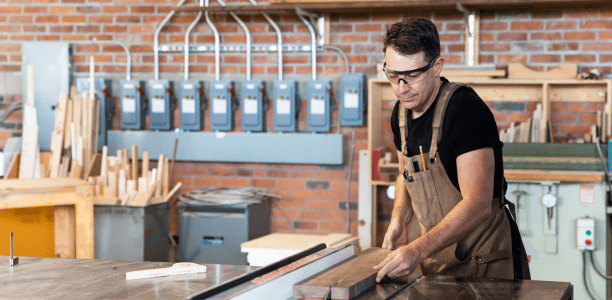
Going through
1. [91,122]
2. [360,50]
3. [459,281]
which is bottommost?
[459,281]

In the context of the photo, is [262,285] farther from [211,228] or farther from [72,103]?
[72,103]

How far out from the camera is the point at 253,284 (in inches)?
52.1

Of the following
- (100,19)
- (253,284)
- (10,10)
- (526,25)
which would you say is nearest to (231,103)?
(100,19)

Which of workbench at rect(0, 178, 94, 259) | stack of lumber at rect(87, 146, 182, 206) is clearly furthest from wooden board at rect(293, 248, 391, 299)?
stack of lumber at rect(87, 146, 182, 206)

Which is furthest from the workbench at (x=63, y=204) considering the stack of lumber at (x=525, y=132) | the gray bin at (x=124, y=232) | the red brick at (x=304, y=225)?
the stack of lumber at (x=525, y=132)

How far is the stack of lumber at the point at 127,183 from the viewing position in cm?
390

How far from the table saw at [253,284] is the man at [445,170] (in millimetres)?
119

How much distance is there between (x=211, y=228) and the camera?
409 centimetres

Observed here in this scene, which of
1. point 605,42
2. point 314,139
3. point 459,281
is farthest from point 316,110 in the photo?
point 459,281

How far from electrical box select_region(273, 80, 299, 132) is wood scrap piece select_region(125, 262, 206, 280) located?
2623mm

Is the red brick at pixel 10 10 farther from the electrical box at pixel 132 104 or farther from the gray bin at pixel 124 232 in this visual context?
the gray bin at pixel 124 232

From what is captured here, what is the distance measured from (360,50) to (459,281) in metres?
2.94

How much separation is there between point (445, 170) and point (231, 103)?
2782 millimetres

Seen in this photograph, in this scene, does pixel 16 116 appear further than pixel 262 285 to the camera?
Yes
